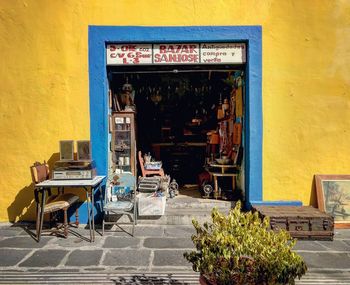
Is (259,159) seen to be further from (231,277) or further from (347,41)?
(231,277)

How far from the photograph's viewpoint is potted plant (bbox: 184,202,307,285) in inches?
101

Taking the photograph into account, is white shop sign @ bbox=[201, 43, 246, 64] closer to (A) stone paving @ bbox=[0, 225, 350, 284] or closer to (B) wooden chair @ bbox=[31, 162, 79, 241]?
(A) stone paving @ bbox=[0, 225, 350, 284]

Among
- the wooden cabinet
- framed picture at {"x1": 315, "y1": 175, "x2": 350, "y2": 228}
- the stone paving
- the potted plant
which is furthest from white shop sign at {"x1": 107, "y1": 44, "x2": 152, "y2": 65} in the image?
the potted plant

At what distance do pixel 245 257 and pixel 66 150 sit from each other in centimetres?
416

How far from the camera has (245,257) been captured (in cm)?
278

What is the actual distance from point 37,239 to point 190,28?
15.6ft

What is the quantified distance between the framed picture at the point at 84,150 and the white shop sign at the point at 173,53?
1698 millimetres

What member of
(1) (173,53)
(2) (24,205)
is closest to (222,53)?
(1) (173,53)

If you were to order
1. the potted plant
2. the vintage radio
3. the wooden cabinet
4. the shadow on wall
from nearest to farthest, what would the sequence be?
the potted plant, the vintage radio, the shadow on wall, the wooden cabinet

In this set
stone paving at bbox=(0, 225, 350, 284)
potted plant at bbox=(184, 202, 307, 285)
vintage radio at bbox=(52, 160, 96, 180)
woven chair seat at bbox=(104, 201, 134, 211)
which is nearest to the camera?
potted plant at bbox=(184, 202, 307, 285)

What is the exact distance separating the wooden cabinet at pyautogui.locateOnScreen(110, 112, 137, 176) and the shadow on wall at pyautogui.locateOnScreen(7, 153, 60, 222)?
54.1 inches

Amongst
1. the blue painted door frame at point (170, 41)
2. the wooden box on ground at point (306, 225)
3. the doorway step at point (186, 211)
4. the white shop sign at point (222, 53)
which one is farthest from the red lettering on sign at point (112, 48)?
the wooden box on ground at point (306, 225)

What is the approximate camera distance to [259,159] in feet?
20.7

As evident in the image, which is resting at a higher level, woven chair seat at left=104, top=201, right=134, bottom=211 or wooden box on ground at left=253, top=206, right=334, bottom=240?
woven chair seat at left=104, top=201, right=134, bottom=211
